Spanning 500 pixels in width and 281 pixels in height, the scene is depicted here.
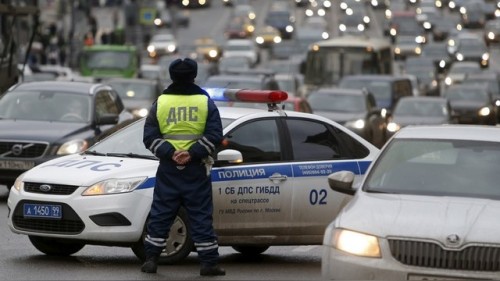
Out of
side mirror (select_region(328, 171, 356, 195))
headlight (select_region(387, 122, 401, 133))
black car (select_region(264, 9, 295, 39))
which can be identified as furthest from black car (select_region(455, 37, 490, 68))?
side mirror (select_region(328, 171, 356, 195))

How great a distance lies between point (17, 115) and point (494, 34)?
7755 centimetres

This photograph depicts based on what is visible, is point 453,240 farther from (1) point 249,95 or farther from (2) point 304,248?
(2) point 304,248

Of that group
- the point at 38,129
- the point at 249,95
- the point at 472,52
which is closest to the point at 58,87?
the point at 38,129

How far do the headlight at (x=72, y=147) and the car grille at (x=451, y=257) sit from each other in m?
9.94

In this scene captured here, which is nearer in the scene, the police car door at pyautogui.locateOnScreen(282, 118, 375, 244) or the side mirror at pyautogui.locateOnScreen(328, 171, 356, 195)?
the side mirror at pyautogui.locateOnScreen(328, 171, 356, 195)

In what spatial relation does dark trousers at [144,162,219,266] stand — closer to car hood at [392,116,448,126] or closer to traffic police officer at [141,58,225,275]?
traffic police officer at [141,58,225,275]

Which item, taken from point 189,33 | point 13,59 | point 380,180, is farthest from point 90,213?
point 189,33

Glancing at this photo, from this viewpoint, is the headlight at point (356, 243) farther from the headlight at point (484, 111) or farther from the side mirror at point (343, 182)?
the headlight at point (484, 111)

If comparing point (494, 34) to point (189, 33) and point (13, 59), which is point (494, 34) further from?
point (13, 59)

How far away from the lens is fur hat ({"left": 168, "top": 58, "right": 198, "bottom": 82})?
38.4 feet

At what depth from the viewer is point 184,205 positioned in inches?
464

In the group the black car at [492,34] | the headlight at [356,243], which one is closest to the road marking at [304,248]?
the headlight at [356,243]

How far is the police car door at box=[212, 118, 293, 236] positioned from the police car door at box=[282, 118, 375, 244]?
11cm

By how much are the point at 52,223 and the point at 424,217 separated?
3.84m
